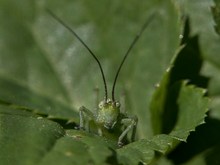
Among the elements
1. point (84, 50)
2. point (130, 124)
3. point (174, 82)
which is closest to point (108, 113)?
point (130, 124)

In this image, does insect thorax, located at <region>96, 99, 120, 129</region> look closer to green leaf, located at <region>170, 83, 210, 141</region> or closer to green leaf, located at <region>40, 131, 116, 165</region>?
green leaf, located at <region>170, 83, 210, 141</region>

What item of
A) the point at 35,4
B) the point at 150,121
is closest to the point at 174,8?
the point at 150,121

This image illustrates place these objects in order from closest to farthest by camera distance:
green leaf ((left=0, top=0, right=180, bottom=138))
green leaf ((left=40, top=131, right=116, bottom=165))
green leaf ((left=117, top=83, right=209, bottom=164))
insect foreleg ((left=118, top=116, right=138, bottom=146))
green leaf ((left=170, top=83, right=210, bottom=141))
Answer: green leaf ((left=40, top=131, right=116, bottom=165)) → green leaf ((left=117, top=83, right=209, bottom=164)) → green leaf ((left=170, top=83, right=210, bottom=141)) → insect foreleg ((left=118, top=116, right=138, bottom=146)) → green leaf ((left=0, top=0, right=180, bottom=138))

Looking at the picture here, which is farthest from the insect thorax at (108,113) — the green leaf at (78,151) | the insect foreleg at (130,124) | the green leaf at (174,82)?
the green leaf at (78,151)

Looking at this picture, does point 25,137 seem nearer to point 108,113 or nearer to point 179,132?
point 179,132

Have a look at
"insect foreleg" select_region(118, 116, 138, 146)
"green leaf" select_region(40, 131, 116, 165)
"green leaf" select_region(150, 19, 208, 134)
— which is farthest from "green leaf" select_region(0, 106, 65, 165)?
"green leaf" select_region(150, 19, 208, 134)

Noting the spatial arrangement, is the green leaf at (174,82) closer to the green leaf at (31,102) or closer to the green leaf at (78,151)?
the green leaf at (31,102)
